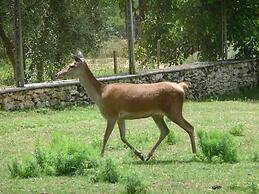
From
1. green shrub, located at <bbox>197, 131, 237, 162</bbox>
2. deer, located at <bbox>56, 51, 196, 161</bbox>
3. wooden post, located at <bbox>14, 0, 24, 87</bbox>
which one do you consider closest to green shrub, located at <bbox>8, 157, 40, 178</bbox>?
deer, located at <bbox>56, 51, 196, 161</bbox>

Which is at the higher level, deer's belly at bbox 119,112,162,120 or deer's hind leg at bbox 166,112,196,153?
deer's belly at bbox 119,112,162,120

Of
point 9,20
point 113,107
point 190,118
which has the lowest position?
point 190,118

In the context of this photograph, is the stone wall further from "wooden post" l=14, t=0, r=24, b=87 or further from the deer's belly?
the deer's belly

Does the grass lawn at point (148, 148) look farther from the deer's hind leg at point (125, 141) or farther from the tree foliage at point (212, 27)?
the tree foliage at point (212, 27)

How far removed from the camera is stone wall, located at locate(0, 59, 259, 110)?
1596 centimetres

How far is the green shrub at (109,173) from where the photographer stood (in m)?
8.56

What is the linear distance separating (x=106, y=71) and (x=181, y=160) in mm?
14358

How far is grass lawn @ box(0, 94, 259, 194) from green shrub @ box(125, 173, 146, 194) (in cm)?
11

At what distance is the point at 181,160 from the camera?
412 inches

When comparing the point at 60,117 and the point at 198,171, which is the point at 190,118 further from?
the point at 198,171

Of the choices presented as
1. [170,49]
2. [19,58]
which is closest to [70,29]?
[170,49]

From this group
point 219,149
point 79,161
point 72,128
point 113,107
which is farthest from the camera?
point 72,128

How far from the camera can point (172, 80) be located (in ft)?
65.4

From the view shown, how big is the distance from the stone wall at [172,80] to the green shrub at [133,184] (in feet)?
26.8
